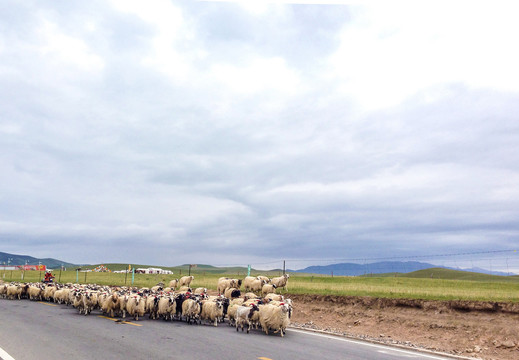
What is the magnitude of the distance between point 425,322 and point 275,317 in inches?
255

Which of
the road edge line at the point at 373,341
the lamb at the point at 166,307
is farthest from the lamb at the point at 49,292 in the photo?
the road edge line at the point at 373,341

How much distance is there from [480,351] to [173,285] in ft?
79.9

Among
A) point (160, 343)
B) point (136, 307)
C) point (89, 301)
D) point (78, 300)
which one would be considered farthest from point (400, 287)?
point (160, 343)

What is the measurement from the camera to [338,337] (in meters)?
15.4

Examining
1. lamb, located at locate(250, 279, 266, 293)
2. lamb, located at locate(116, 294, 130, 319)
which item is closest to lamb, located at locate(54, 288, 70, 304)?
lamb, located at locate(116, 294, 130, 319)

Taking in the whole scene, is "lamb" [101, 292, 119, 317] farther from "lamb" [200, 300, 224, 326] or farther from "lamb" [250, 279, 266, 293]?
"lamb" [250, 279, 266, 293]

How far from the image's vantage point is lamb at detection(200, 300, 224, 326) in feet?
59.8

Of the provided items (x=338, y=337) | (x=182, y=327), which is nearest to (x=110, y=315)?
(x=182, y=327)

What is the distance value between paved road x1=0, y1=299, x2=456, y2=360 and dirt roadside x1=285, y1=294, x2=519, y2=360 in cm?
271

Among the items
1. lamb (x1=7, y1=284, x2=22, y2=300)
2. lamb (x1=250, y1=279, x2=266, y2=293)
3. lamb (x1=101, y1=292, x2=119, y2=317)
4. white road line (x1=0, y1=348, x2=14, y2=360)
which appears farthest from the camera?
lamb (x1=7, y1=284, x2=22, y2=300)

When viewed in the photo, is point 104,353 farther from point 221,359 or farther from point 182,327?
point 182,327

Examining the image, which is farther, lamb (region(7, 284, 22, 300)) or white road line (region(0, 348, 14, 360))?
lamb (region(7, 284, 22, 300))

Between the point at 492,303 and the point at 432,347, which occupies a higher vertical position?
the point at 492,303

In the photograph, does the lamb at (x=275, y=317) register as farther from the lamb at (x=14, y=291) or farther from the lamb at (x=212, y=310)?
the lamb at (x=14, y=291)
